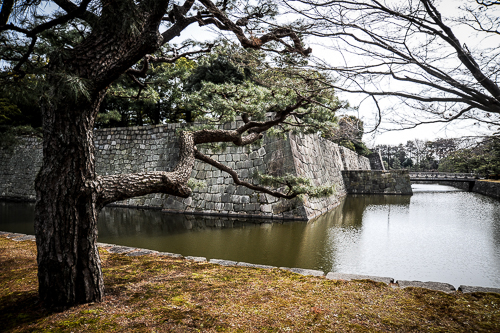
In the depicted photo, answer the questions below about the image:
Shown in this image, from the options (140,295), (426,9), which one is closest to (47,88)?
(140,295)

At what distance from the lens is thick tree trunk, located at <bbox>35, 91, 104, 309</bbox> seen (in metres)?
1.81

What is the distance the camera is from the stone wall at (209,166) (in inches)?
300

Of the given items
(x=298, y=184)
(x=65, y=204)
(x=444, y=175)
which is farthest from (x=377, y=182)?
(x=65, y=204)

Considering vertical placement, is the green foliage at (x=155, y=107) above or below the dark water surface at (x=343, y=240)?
above

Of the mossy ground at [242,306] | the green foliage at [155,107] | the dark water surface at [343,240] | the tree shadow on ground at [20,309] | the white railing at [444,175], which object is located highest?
the green foliage at [155,107]

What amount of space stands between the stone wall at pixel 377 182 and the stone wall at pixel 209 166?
9.69 ft

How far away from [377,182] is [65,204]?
51.9 feet

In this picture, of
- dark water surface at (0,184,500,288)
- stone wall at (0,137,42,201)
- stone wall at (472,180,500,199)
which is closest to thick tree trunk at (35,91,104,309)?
dark water surface at (0,184,500,288)

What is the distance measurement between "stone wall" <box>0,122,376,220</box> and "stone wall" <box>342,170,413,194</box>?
2953 mm

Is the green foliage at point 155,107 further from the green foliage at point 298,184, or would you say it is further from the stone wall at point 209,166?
the green foliage at point 298,184

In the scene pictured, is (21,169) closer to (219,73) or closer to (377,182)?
(219,73)

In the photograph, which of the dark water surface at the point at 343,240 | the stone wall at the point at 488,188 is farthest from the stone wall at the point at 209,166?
the stone wall at the point at 488,188

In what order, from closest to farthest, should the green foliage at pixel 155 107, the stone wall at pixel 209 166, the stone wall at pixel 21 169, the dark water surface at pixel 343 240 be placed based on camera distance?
the dark water surface at pixel 343 240, the stone wall at pixel 209 166, the green foliage at pixel 155 107, the stone wall at pixel 21 169

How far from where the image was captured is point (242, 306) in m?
A: 1.97
